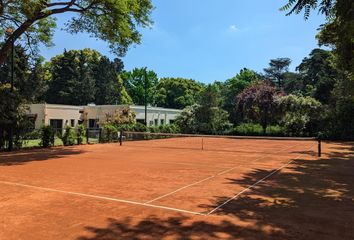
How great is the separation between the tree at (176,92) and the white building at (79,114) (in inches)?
924

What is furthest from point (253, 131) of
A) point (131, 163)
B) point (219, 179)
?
point (219, 179)

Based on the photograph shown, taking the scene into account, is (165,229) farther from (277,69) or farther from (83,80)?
(277,69)

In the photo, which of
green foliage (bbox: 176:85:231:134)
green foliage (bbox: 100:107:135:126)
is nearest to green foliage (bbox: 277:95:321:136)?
green foliage (bbox: 176:85:231:134)

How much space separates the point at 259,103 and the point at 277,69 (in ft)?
162

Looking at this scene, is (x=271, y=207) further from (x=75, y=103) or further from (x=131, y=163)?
(x=75, y=103)

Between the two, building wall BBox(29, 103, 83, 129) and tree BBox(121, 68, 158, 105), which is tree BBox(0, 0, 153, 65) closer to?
building wall BBox(29, 103, 83, 129)

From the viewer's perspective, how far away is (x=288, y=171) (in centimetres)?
1394

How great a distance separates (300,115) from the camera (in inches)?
1542

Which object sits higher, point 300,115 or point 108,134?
point 300,115

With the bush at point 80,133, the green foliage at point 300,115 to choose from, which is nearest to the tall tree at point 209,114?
the green foliage at point 300,115

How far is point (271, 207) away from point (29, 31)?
21.5 m

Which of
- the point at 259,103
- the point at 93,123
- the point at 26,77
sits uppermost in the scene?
the point at 26,77

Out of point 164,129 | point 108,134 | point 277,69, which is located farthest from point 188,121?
point 277,69

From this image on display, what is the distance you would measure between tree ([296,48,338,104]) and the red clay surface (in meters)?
39.8
